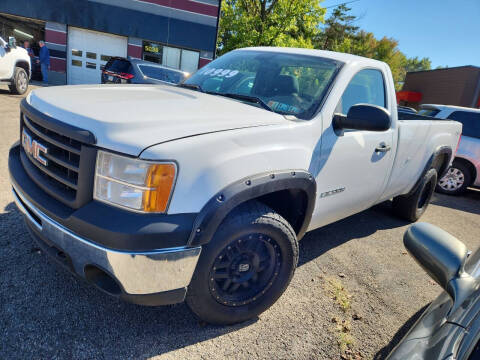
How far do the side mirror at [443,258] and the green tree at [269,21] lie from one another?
19846 millimetres

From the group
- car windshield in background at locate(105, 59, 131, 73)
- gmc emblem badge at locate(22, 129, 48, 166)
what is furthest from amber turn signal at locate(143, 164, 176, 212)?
car windshield in background at locate(105, 59, 131, 73)

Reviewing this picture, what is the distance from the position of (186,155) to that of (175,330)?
3.83 ft

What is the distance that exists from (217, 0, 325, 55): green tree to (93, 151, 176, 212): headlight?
64.9 ft

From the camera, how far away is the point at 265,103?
8.23ft

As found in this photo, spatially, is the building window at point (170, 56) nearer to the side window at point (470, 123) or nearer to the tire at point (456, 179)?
the side window at point (470, 123)

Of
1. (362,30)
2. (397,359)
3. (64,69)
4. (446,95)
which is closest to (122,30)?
(64,69)

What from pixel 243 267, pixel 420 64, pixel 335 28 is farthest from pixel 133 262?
pixel 420 64

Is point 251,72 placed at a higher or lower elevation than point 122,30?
lower

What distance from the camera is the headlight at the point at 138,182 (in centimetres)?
159

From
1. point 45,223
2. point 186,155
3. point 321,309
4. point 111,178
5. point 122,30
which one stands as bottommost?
point 321,309

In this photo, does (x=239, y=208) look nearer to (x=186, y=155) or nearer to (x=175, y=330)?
(x=186, y=155)

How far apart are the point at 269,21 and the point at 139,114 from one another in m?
21.2

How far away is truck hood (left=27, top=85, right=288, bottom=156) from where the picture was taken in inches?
64.3

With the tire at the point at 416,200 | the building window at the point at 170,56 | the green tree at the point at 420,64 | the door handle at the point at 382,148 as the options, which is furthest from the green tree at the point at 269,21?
the green tree at the point at 420,64
